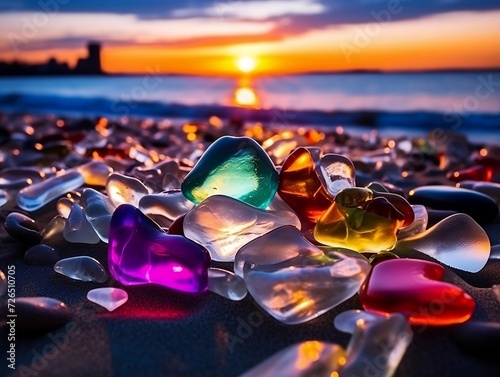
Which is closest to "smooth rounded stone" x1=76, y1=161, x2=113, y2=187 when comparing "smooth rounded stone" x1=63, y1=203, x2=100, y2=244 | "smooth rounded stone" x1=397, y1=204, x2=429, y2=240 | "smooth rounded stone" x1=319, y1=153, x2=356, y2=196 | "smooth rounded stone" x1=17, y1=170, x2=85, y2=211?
"smooth rounded stone" x1=17, y1=170, x2=85, y2=211

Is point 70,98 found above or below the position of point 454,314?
below

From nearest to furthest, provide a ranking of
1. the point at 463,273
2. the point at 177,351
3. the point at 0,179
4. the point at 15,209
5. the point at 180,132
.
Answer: the point at 177,351
the point at 463,273
the point at 15,209
the point at 0,179
the point at 180,132

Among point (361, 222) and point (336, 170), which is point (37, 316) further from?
point (336, 170)

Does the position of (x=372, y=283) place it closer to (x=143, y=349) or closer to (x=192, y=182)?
(x=143, y=349)

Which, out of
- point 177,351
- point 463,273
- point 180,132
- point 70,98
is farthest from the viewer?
point 70,98

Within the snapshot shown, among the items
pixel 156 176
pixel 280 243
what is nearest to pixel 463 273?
pixel 280 243

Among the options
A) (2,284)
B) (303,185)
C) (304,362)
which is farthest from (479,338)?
(2,284)

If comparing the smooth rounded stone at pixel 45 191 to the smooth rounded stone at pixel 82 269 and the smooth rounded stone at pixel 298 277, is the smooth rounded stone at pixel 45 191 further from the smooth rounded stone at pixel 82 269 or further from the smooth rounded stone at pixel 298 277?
the smooth rounded stone at pixel 298 277

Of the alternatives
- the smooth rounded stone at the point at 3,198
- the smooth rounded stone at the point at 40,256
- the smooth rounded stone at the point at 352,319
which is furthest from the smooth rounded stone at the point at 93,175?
the smooth rounded stone at the point at 352,319
